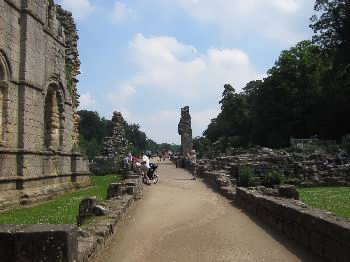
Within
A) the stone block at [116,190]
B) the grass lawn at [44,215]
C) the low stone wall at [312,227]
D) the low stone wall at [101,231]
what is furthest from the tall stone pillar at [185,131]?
the low stone wall at [312,227]

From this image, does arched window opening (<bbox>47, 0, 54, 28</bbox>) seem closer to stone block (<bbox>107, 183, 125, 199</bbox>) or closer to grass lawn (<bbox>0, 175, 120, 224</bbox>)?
grass lawn (<bbox>0, 175, 120, 224</bbox>)

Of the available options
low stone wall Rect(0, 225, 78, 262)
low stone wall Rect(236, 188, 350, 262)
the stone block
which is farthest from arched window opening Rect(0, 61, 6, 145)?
low stone wall Rect(0, 225, 78, 262)

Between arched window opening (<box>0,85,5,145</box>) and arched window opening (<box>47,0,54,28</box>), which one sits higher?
arched window opening (<box>47,0,54,28</box>)

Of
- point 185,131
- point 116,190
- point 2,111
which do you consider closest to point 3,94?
point 2,111

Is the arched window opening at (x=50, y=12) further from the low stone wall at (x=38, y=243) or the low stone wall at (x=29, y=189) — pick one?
the low stone wall at (x=38, y=243)

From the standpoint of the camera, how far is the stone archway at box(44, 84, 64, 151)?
2189 centimetres

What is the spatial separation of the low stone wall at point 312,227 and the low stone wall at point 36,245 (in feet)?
11.2

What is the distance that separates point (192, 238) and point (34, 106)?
435 inches

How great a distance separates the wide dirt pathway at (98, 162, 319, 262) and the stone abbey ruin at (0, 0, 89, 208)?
524 cm

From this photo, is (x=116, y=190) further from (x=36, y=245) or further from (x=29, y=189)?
(x=36, y=245)

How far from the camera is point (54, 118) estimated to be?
73.2ft

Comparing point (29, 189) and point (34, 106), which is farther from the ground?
point (34, 106)

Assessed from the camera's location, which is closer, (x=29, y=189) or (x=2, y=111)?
(x=2, y=111)

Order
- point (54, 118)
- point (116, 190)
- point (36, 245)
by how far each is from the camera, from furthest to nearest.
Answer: point (54, 118) → point (116, 190) → point (36, 245)
